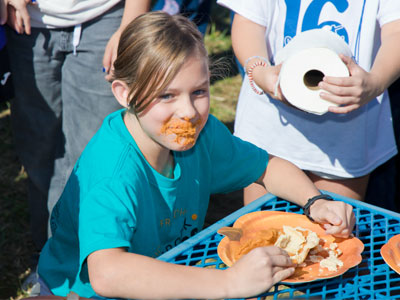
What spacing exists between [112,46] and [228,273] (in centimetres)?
130

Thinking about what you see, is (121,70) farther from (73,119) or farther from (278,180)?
(73,119)

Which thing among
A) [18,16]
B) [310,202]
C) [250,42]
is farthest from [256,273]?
[18,16]

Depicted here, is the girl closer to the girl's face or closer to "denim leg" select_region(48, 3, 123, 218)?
the girl's face

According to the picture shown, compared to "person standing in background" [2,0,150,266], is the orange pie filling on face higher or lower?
higher

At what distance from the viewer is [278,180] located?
2.02m

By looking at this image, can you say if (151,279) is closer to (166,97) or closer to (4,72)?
(166,97)

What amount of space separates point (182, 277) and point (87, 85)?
1383 millimetres

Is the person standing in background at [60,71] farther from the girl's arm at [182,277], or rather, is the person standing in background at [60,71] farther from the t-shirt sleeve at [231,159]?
the girl's arm at [182,277]

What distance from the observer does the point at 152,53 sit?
1715 mm

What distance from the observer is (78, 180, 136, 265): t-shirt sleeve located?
60.1 inches

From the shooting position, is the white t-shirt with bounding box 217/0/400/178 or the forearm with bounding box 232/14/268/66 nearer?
the white t-shirt with bounding box 217/0/400/178

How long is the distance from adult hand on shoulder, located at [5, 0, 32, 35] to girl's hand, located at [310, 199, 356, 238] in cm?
144

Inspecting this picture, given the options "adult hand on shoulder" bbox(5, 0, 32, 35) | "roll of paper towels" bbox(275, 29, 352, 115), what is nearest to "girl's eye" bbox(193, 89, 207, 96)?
"roll of paper towels" bbox(275, 29, 352, 115)

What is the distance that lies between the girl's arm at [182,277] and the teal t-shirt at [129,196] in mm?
71
